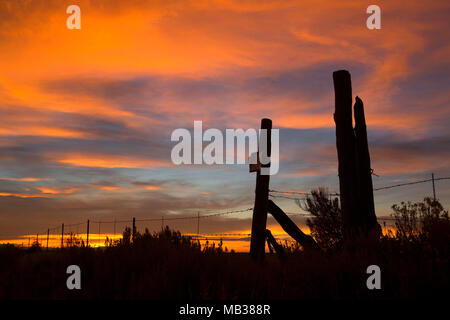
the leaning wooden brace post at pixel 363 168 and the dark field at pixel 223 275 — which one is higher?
the leaning wooden brace post at pixel 363 168

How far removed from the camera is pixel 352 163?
12.6 m

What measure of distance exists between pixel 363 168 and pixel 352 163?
575 millimetres

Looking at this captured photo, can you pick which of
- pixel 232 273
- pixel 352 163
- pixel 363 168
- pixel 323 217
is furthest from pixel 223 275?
pixel 323 217

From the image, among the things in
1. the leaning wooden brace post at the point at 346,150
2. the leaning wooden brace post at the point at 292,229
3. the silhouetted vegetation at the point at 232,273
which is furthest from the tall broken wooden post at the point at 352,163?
the silhouetted vegetation at the point at 232,273

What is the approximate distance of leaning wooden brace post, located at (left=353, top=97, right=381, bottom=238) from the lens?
1243cm

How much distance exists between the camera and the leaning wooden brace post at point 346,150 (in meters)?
12.3

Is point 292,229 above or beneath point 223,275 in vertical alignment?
above

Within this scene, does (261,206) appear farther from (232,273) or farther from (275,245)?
(232,273)

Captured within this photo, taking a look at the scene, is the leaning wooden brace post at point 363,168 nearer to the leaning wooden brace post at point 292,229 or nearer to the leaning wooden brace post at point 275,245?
the leaning wooden brace post at point 292,229
